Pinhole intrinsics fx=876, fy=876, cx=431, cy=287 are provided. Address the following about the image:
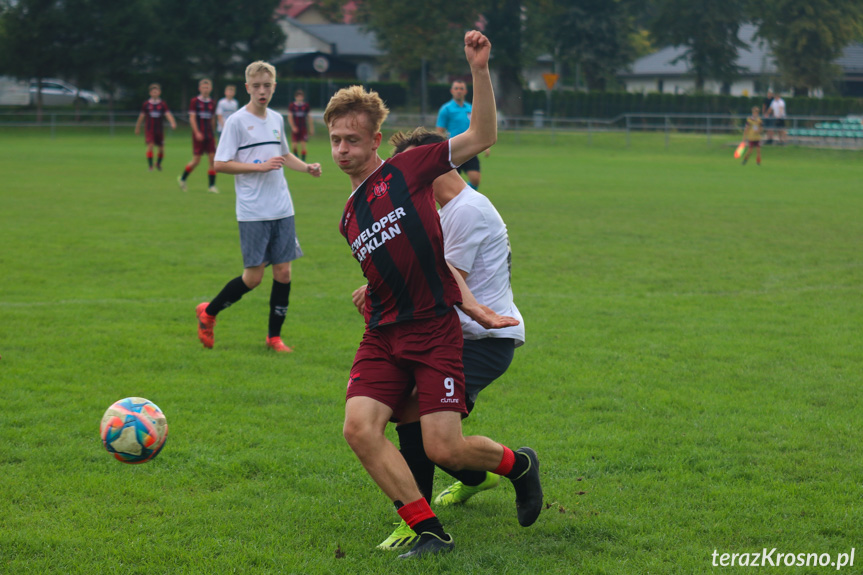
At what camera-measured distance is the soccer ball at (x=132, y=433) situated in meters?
4.06

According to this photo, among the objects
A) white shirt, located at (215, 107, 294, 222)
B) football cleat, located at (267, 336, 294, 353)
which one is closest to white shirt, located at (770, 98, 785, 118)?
white shirt, located at (215, 107, 294, 222)

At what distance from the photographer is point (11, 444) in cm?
491

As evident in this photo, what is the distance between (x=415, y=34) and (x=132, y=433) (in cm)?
4335

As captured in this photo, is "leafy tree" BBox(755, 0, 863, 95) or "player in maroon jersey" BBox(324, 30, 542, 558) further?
"leafy tree" BBox(755, 0, 863, 95)

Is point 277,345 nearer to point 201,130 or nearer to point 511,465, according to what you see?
point 511,465

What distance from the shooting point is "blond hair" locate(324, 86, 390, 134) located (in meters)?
3.72

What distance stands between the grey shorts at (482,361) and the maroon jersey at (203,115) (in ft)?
53.5

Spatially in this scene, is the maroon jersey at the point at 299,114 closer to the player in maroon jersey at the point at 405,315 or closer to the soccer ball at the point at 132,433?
the soccer ball at the point at 132,433

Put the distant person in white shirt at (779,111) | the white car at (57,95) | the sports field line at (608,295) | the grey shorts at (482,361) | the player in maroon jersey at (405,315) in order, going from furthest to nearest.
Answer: the white car at (57,95) < the distant person in white shirt at (779,111) < the sports field line at (608,295) < the grey shorts at (482,361) < the player in maroon jersey at (405,315)

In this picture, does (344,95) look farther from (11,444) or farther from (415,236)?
(11,444)

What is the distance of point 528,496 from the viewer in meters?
3.96

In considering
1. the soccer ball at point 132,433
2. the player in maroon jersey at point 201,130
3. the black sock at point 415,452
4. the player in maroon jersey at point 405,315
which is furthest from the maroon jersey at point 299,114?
the black sock at point 415,452

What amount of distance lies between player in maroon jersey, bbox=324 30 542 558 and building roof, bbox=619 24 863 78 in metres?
62.2

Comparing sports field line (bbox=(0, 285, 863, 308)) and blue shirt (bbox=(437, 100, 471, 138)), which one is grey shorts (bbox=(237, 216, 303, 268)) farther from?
blue shirt (bbox=(437, 100, 471, 138))
